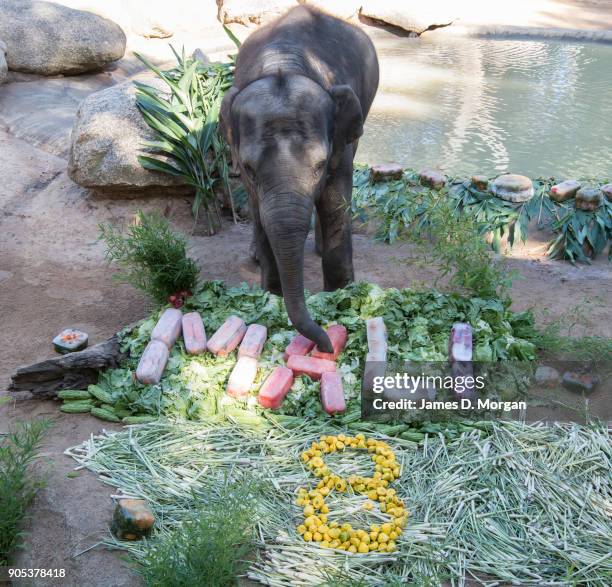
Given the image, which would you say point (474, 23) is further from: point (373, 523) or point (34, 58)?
point (373, 523)

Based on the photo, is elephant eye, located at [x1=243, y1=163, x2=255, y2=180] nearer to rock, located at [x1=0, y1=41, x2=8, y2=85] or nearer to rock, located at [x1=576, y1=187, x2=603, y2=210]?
rock, located at [x1=576, y1=187, x2=603, y2=210]

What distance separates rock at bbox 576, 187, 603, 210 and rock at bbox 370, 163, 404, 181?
5.17ft

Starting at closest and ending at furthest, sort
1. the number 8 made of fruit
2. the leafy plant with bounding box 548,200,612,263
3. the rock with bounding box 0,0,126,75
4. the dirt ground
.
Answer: the number 8 made of fruit < the dirt ground < the leafy plant with bounding box 548,200,612,263 < the rock with bounding box 0,0,126,75

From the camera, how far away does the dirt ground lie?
3318 mm

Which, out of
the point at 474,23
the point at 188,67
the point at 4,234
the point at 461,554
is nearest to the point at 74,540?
the point at 461,554

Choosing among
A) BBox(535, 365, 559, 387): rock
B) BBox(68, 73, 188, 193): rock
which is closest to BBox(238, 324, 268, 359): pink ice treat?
BBox(535, 365, 559, 387): rock

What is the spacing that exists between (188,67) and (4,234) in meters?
2.34

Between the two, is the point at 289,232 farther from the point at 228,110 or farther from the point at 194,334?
the point at 194,334

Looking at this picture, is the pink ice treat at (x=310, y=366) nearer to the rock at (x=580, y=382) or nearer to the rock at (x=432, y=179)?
the rock at (x=580, y=382)

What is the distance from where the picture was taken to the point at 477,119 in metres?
9.12

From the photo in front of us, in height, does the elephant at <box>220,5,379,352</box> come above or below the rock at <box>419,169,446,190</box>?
above

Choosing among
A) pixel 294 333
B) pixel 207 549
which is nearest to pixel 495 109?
pixel 294 333

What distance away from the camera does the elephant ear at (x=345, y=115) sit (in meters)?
4.23

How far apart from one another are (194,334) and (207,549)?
1.92 m
